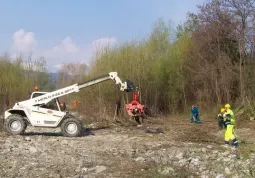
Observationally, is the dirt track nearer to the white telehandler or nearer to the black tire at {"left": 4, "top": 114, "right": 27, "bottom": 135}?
the black tire at {"left": 4, "top": 114, "right": 27, "bottom": 135}

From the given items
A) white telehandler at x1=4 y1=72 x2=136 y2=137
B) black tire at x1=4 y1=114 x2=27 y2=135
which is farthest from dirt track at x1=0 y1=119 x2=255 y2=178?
white telehandler at x1=4 y1=72 x2=136 y2=137

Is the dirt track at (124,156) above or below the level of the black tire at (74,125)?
below

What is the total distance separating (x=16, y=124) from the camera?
15250 millimetres

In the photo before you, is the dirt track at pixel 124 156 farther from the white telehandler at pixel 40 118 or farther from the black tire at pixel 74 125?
the white telehandler at pixel 40 118

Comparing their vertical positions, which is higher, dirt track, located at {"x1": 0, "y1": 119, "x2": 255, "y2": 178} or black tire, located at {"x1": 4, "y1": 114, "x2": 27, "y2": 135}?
black tire, located at {"x1": 4, "y1": 114, "x2": 27, "y2": 135}

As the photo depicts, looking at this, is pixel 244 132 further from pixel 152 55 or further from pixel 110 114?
pixel 152 55

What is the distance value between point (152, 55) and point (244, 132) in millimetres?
12563

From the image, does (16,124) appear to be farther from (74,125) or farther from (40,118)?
(74,125)

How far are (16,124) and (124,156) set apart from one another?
5881 millimetres

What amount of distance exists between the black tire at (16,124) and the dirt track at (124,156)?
1.18 feet

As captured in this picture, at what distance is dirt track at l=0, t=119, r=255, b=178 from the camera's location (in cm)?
882

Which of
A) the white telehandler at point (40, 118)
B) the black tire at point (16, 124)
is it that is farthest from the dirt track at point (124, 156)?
the white telehandler at point (40, 118)

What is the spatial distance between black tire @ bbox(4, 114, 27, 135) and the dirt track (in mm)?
360

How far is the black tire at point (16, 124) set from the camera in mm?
15172
